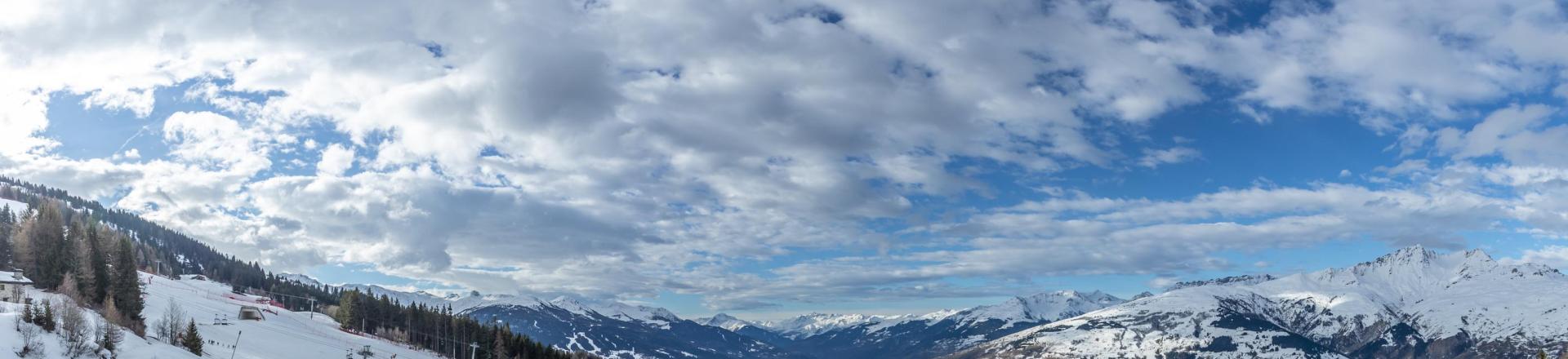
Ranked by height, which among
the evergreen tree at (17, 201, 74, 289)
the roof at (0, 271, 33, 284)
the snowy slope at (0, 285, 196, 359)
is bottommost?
the snowy slope at (0, 285, 196, 359)

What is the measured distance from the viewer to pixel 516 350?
196 metres

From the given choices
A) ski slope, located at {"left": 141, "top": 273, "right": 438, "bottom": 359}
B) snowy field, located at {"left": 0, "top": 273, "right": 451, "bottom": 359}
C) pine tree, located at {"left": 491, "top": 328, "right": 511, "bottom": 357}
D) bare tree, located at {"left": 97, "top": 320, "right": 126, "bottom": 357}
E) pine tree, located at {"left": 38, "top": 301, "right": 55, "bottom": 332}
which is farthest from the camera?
pine tree, located at {"left": 491, "top": 328, "right": 511, "bottom": 357}

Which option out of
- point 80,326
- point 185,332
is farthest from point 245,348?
point 80,326

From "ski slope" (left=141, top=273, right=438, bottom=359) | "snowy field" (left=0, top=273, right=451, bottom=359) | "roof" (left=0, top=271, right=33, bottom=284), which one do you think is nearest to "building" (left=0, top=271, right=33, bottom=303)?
"roof" (left=0, top=271, right=33, bottom=284)

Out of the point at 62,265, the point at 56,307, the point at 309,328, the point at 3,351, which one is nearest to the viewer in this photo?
Result: the point at 3,351

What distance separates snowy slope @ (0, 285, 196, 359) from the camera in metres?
72.2

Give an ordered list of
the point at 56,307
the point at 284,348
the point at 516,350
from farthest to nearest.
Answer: the point at 516,350 → the point at 284,348 → the point at 56,307

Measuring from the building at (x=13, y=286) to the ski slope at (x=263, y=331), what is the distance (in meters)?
14.4

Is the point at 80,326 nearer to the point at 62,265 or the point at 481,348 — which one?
the point at 62,265

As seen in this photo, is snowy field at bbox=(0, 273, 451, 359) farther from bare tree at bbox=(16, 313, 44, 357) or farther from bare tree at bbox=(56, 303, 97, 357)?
bare tree at bbox=(56, 303, 97, 357)

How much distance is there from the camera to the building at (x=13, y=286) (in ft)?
351

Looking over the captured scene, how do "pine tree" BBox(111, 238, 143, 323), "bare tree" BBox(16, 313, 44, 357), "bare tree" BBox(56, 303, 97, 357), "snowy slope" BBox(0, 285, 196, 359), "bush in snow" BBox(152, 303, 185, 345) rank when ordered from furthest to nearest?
"pine tree" BBox(111, 238, 143, 323)
"bush in snow" BBox(152, 303, 185, 345)
"bare tree" BBox(56, 303, 97, 357)
"snowy slope" BBox(0, 285, 196, 359)
"bare tree" BBox(16, 313, 44, 357)

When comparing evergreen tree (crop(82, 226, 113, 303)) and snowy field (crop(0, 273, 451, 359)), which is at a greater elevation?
evergreen tree (crop(82, 226, 113, 303))

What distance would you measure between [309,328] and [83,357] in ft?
313
